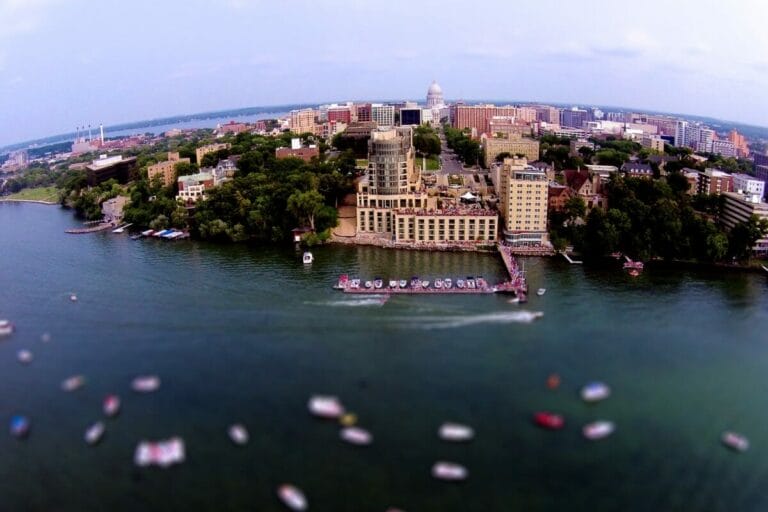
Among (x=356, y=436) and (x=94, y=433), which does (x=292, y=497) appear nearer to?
(x=356, y=436)

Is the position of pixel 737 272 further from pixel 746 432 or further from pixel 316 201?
pixel 316 201

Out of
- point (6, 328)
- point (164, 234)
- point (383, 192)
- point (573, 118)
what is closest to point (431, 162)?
point (383, 192)

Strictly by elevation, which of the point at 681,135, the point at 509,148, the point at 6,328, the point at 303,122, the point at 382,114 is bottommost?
the point at 6,328

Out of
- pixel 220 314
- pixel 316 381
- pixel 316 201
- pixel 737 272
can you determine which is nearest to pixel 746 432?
pixel 316 381

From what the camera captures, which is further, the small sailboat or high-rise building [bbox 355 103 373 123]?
high-rise building [bbox 355 103 373 123]

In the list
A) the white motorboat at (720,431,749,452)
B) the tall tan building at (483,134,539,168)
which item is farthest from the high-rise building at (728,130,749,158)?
the white motorboat at (720,431,749,452)

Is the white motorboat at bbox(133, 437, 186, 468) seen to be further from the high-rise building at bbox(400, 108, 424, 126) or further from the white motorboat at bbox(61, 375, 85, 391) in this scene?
the high-rise building at bbox(400, 108, 424, 126)
